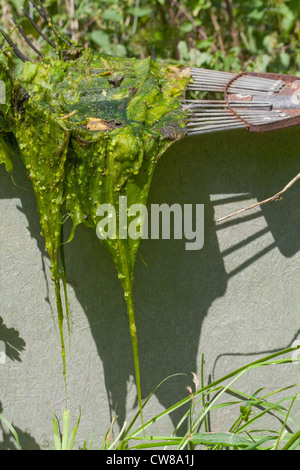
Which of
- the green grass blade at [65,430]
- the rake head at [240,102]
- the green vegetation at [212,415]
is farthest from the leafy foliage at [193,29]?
the green grass blade at [65,430]

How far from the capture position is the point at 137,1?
3.00 m

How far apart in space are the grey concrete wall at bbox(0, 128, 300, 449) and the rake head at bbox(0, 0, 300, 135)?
0.31ft

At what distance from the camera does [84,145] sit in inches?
59.5

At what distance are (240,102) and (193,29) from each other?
5.37ft

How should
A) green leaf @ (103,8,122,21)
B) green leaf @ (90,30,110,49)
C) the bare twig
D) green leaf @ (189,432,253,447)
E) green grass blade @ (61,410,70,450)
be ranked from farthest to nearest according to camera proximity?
the bare twig
green leaf @ (90,30,110,49)
green leaf @ (103,8,122,21)
green grass blade @ (61,410,70,450)
green leaf @ (189,432,253,447)

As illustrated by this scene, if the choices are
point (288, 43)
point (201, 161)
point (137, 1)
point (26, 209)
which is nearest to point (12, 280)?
point (26, 209)

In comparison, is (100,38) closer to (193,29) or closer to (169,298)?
(193,29)

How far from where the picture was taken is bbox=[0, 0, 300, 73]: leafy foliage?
113 inches

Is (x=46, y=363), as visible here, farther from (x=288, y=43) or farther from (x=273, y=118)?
(x=288, y=43)

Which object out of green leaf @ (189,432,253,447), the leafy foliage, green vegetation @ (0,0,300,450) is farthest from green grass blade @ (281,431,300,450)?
the leafy foliage

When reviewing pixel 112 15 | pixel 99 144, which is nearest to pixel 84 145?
pixel 99 144

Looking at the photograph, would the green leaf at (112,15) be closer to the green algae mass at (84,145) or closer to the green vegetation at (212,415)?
the green algae mass at (84,145)

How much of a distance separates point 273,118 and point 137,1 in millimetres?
1815

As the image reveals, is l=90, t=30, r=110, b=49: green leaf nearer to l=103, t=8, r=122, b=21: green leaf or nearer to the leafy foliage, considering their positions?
the leafy foliage
